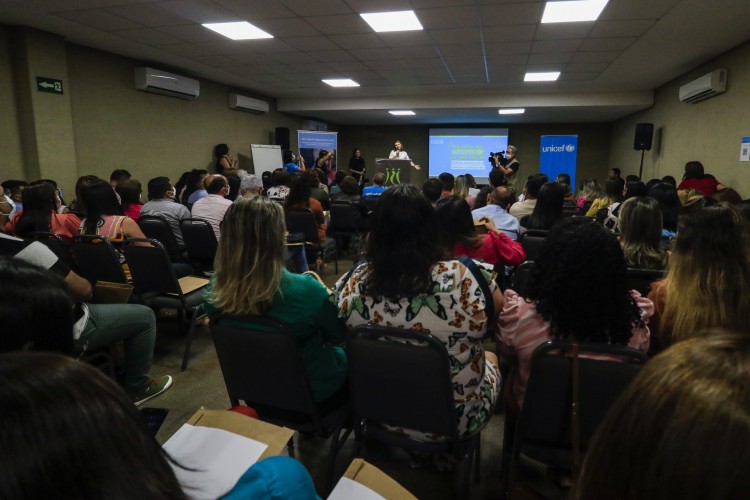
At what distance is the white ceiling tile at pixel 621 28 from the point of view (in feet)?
14.4

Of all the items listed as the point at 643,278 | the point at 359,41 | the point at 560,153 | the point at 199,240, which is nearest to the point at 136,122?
the point at 359,41

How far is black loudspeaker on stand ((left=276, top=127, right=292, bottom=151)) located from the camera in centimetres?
969

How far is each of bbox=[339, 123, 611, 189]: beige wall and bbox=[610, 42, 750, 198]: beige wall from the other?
3.08 m

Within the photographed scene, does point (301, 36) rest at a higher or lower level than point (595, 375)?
higher

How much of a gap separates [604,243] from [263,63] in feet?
20.3

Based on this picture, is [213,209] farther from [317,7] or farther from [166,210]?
[317,7]

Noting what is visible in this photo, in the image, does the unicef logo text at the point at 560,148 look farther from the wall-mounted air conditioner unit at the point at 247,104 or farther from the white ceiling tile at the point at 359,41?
the white ceiling tile at the point at 359,41

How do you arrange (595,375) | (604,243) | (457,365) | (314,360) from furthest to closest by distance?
(314,360)
(457,365)
(604,243)
(595,375)

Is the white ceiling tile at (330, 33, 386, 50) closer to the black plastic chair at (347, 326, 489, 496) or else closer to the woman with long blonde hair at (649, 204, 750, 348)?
the woman with long blonde hair at (649, 204, 750, 348)

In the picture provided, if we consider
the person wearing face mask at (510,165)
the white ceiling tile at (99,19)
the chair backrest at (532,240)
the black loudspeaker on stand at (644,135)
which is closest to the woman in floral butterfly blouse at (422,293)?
the chair backrest at (532,240)

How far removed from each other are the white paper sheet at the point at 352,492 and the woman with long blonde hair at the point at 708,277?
1.22 m

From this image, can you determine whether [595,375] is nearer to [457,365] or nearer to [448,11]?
[457,365]

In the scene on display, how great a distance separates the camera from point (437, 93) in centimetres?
889

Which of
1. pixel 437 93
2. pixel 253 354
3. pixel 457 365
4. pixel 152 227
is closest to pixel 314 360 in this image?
pixel 253 354
